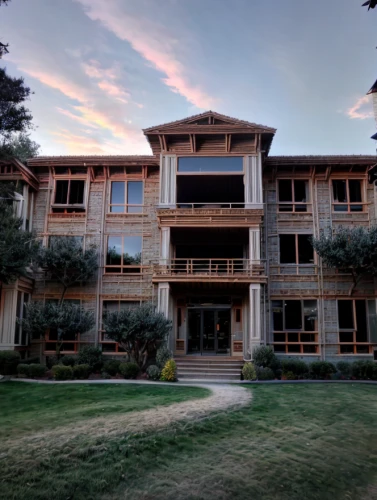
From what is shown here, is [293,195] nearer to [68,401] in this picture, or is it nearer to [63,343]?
[63,343]

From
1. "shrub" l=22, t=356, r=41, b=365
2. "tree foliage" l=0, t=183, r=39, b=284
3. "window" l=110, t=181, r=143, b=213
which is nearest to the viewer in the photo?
"tree foliage" l=0, t=183, r=39, b=284

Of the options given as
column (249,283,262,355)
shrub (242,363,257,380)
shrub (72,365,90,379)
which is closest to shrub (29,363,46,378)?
shrub (72,365,90,379)

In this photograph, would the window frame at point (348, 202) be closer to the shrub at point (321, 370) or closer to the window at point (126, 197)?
the shrub at point (321, 370)

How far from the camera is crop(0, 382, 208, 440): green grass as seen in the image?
8.80 meters

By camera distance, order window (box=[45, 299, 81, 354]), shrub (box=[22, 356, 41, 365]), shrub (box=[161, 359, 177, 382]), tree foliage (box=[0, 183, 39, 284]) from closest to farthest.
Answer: tree foliage (box=[0, 183, 39, 284]), shrub (box=[161, 359, 177, 382]), shrub (box=[22, 356, 41, 365]), window (box=[45, 299, 81, 354])

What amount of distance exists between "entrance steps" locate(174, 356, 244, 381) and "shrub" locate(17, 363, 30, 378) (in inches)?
236

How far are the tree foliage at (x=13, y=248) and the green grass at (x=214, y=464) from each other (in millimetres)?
8982

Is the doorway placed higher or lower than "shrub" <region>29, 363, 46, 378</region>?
higher

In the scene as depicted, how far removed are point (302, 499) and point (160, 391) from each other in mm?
8135

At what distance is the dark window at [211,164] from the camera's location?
20.9m

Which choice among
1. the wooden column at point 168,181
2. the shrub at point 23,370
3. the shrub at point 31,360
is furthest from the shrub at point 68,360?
the wooden column at point 168,181

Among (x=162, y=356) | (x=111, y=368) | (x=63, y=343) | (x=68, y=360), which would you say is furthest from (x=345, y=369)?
(x=63, y=343)

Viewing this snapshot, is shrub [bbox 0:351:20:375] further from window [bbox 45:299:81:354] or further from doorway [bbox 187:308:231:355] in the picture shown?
doorway [bbox 187:308:231:355]

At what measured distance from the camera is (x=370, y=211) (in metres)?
21.1
